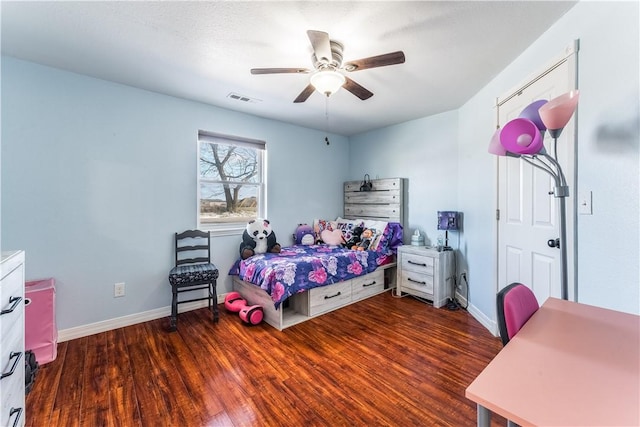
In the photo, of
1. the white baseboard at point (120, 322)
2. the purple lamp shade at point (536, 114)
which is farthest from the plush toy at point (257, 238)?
the purple lamp shade at point (536, 114)

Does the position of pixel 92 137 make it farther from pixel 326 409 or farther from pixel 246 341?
pixel 326 409

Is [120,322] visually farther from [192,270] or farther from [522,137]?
[522,137]

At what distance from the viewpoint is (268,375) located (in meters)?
1.91

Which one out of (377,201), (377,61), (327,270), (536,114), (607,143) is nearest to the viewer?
(607,143)

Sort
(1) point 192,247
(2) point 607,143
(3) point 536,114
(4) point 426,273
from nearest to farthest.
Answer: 1. (2) point 607,143
2. (3) point 536,114
3. (1) point 192,247
4. (4) point 426,273

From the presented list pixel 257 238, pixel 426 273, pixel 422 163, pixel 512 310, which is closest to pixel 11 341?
pixel 512 310

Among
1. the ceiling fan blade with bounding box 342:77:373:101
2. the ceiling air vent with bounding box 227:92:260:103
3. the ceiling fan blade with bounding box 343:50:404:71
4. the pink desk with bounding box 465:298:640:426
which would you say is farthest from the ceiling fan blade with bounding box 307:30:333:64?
the pink desk with bounding box 465:298:640:426

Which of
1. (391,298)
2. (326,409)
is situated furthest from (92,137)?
(391,298)

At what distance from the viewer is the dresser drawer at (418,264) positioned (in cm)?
320

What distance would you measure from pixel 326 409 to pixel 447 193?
289cm

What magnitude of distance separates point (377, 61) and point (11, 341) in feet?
8.02

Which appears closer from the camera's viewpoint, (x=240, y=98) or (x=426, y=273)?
(x=240, y=98)

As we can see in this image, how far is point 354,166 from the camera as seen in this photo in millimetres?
4793

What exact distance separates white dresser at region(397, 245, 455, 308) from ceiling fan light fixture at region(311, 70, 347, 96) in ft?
7.37
